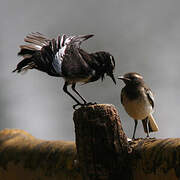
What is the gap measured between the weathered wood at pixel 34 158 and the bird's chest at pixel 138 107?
Result: 1279 mm

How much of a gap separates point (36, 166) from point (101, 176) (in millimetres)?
894

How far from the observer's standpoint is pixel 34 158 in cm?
383

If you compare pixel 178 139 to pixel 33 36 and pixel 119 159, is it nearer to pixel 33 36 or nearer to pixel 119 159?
pixel 119 159

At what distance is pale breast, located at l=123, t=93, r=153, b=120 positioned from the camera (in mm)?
5160

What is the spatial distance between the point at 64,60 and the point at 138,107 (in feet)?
5.14

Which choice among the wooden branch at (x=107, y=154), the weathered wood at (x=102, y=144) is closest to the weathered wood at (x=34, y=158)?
the wooden branch at (x=107, y=154)

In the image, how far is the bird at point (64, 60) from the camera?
3.83 metres

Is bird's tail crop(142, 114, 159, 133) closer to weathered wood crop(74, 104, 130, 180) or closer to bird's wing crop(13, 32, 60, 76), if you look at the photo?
bird's wing crop(13, 32, 60, 76)

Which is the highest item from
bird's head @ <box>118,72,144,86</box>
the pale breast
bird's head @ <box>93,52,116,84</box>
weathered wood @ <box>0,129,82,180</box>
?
bird's head @ <box>93,52,116,84</box>

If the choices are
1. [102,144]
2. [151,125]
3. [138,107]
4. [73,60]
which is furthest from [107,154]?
[151,125]

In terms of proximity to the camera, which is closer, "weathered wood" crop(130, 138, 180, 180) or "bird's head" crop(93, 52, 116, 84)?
"weathered wood" crop(130, 138, 180, 180)

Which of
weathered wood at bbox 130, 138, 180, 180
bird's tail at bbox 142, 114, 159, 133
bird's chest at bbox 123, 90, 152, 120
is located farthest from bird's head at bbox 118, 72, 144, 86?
weathered wood at bbox 130, 138, 180, 180

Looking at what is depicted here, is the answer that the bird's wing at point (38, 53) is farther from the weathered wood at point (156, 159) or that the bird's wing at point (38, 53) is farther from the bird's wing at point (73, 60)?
the weathered wood at point (156, 159)

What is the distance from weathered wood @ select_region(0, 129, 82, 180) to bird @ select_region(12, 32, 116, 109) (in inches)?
17.4
